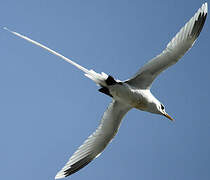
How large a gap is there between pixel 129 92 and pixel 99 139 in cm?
159

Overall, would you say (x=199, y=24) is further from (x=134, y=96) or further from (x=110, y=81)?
(x=110, y=81)

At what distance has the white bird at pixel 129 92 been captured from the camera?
30.4ft

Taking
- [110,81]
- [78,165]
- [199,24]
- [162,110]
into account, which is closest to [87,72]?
[110,81]

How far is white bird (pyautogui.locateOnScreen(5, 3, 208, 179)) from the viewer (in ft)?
30.4

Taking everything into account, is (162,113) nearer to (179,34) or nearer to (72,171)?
(179,34)

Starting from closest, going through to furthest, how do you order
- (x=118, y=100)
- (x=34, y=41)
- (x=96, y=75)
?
(x=34, y=41), (x=96, y=75), (x=118, y=100)

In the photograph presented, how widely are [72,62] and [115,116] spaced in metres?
2.38

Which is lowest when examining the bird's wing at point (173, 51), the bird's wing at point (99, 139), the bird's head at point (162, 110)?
the bird's head at point (162, 110)

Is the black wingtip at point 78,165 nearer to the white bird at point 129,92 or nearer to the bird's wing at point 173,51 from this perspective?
the white bird at point 129,92

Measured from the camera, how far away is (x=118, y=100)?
9789 mm

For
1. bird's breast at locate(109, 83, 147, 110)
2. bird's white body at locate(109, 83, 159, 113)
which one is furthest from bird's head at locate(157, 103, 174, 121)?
bird's breast at locate(109, 83, 147, 110)

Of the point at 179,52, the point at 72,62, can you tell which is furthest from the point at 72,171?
the point at 179,52

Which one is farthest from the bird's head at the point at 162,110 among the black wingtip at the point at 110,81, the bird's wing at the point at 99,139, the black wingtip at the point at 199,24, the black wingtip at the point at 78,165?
the black wingtip at the point at 78,165

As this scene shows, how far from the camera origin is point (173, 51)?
9250mm
